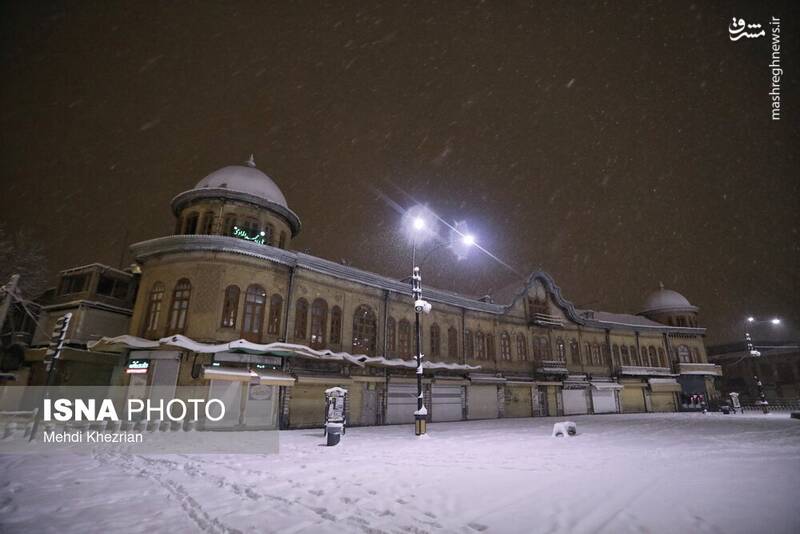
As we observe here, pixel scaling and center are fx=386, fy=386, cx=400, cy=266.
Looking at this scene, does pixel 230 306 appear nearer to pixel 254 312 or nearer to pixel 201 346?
pixel 254 312

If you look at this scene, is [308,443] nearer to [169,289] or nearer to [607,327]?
[169,289]

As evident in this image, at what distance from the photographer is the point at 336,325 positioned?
20859mm

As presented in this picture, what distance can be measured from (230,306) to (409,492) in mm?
14052

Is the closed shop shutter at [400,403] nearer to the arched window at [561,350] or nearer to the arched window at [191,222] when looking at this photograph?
Answer: the arched window at [191,222]

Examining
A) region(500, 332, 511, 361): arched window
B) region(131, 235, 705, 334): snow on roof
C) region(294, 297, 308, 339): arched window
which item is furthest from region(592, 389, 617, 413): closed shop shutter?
region(294, 297, 308, 339): arched window

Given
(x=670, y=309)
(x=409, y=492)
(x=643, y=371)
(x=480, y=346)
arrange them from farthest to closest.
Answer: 1. (x=670, y=309)
2. (x=643, y=371)
3. (x=480, y=346)
4. (x=409, y=492)

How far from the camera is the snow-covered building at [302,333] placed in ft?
55.4

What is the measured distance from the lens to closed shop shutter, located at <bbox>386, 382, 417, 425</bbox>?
2158 centimetres

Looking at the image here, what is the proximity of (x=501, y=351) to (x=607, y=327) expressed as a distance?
13.4 metres

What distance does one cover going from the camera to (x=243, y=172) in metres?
22.3

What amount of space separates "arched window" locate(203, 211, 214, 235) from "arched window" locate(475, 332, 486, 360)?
1870cm

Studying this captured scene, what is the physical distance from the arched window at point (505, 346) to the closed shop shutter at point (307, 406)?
15.2 metres

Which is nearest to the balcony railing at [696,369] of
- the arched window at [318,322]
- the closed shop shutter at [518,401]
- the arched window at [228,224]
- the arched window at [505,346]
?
the closed shop shutter at [518,401]

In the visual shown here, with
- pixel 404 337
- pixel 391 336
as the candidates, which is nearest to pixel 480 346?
pixel 404 337
